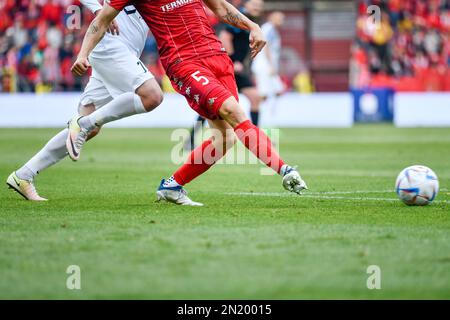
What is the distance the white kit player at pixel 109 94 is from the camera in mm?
8188

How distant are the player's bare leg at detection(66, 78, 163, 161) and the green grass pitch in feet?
1.93

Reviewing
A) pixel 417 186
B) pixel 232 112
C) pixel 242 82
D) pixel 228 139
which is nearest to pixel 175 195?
pixel 228 139

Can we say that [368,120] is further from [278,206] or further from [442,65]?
[278,206]

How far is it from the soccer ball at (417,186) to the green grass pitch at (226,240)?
0.35ft

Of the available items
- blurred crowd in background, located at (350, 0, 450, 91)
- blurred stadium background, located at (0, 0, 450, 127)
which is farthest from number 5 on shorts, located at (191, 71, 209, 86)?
blurred crowd in background, located at (350, 0, 450, 91)

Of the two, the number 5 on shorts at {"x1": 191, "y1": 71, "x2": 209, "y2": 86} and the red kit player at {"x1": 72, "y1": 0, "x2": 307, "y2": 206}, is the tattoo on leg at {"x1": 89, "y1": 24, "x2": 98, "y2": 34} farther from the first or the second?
the number 5 on shorts at {"x1": 191, "y1": 71, "x2": 209, "y2": 86}

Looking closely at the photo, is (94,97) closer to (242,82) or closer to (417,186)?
(417,186)

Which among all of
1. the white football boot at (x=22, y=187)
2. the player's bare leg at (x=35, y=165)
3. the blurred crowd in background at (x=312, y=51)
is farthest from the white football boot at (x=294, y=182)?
the blurred crowd in background at (x=312, y=51)

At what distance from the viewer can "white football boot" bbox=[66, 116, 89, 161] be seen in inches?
320

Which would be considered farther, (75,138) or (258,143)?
(75,138)

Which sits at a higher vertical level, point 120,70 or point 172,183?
point 120,70

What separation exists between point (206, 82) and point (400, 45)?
2328 centimetres

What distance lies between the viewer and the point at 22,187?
853cm

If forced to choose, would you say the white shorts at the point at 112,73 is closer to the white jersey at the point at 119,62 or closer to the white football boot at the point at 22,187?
the white jersey at the point at 119,62
